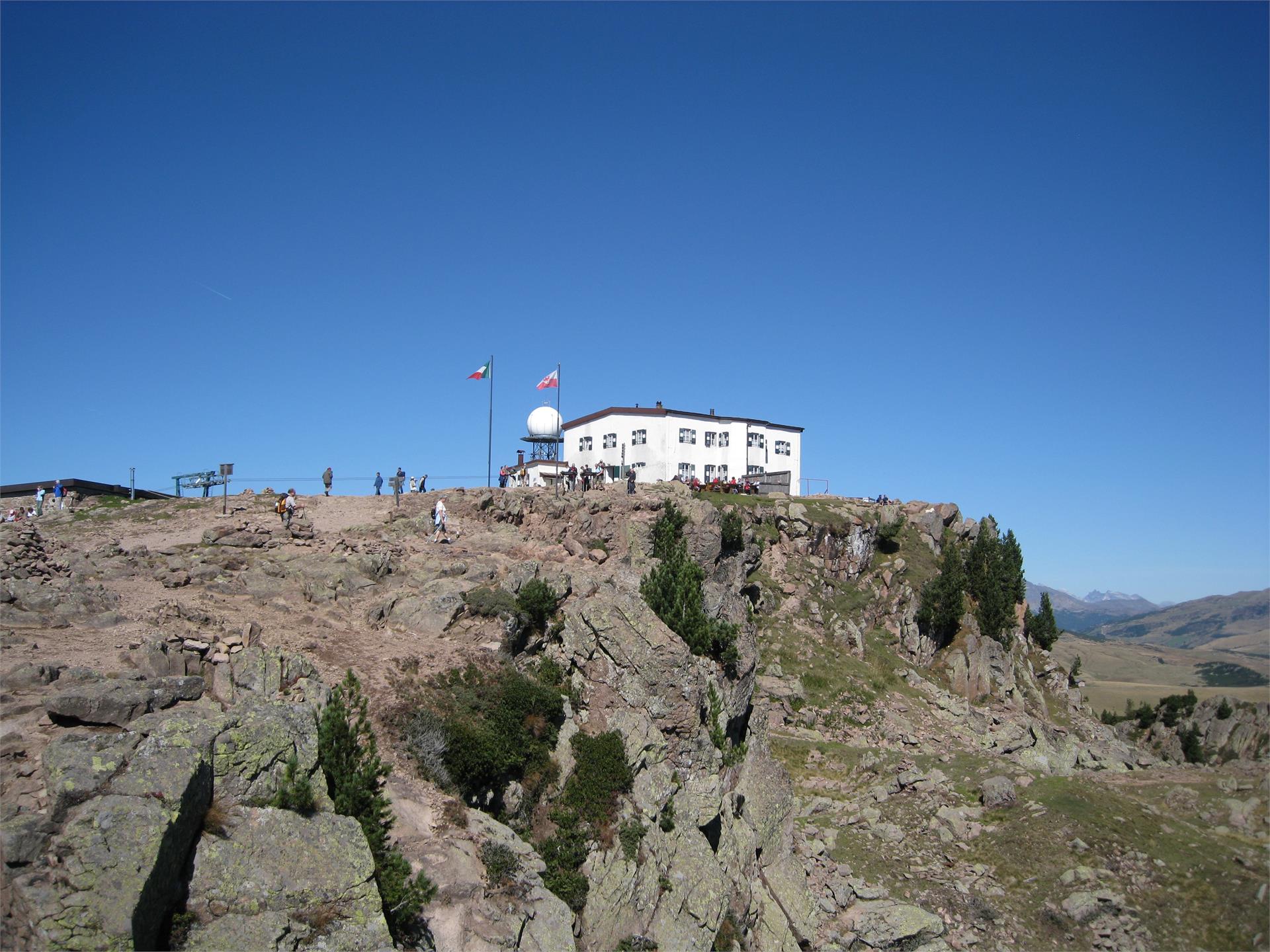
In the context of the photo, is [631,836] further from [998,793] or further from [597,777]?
[998,793]

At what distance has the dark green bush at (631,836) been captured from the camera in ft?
88.6

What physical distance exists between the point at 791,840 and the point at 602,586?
1352cm

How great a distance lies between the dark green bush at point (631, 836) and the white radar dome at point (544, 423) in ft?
140

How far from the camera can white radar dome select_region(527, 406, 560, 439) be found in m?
67.3

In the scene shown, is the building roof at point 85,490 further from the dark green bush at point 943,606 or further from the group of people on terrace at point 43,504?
the dark green bush at point 943,606

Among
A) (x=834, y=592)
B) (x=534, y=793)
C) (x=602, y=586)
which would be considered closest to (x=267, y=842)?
(x=534, y=793)

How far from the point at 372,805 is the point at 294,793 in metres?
2.42

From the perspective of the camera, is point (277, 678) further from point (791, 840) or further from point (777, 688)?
point (777, 688)

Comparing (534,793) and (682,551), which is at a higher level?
(682,551)

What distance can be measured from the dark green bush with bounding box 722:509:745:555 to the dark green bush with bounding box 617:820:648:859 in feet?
107

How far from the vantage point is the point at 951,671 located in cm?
6253

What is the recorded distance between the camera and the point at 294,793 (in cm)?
1955

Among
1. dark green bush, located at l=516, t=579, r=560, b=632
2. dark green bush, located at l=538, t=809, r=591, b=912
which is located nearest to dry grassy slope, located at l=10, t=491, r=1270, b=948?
dark green bush, located at l=516, t=579, r=560, b=632

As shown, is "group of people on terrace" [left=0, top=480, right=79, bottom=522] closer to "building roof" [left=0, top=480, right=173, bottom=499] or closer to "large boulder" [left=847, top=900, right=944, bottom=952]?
"building roof" [left=0, top=480, right=173, bottom=499]
